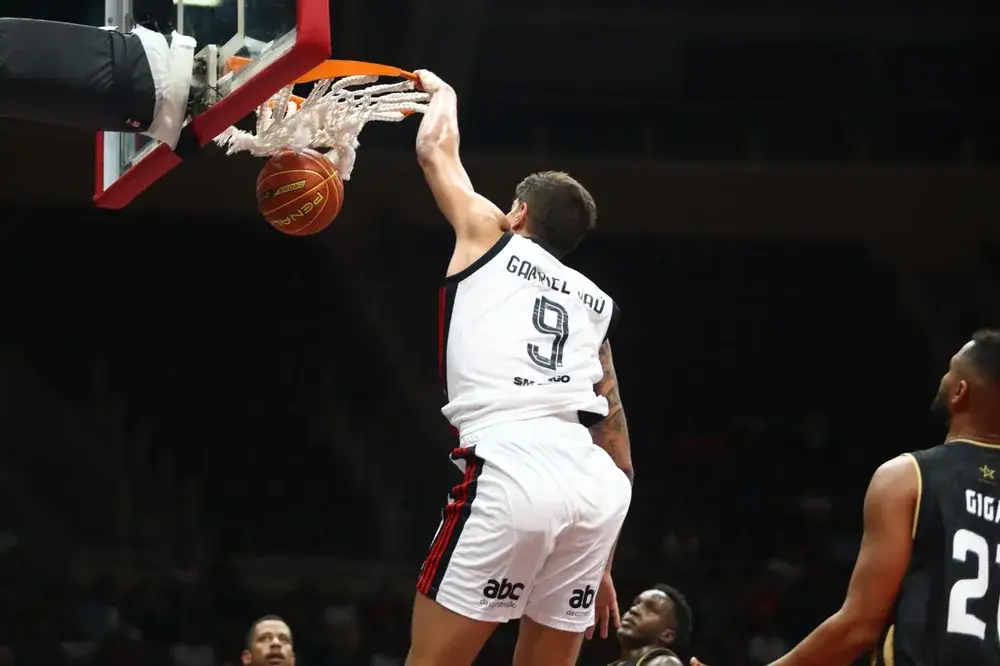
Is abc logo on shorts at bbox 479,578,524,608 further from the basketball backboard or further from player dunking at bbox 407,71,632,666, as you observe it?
the basketball backboard

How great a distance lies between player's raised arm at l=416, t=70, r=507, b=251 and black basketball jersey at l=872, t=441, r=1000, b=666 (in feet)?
4.02

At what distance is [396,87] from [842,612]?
221 centimetres

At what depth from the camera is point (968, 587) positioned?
119 inches

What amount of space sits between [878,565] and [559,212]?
4.16 feet

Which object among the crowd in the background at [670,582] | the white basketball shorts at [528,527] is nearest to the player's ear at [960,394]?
the white basketball shorts at [528,527]

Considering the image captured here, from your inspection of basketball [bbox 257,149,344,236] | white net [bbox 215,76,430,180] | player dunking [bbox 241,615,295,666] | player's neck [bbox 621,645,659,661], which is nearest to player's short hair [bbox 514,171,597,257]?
white net [bbox 215,76,430,180]

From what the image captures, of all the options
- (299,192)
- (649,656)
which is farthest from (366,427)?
(299,192)

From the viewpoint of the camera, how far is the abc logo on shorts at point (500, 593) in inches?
134

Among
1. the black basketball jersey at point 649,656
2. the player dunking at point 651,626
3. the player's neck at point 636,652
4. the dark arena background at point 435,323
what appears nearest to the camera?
the black basketball jersey at point 649,656

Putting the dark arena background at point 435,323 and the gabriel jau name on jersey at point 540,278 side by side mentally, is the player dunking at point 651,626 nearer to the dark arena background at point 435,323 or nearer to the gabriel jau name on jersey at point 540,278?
the gabriel jau name on jersey at point 540,278

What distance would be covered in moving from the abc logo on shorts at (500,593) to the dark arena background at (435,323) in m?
6.60

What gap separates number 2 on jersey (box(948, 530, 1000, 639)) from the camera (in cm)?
300

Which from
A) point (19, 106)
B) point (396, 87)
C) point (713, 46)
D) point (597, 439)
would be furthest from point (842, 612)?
point (713, 46)

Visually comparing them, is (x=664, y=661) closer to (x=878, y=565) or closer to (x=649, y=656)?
(x=649, y=656)
